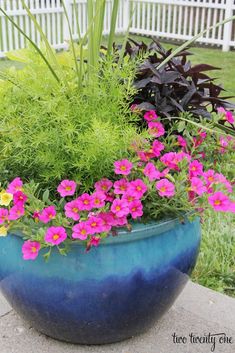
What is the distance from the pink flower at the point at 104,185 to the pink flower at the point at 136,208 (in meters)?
0.10

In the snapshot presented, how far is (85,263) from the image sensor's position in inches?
62.8

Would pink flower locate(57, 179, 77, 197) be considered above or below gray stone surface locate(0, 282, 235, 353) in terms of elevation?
above

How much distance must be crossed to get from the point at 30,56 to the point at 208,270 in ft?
4.11

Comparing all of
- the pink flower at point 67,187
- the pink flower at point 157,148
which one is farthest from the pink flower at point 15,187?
the pink flower at point 157,148

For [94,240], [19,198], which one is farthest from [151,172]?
[19,198]

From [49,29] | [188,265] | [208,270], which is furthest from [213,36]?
[188,265]

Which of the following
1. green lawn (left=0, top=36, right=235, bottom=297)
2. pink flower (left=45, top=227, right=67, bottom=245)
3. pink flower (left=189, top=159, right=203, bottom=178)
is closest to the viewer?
pink flower (left=45, top=227, right=67, bottom=245)

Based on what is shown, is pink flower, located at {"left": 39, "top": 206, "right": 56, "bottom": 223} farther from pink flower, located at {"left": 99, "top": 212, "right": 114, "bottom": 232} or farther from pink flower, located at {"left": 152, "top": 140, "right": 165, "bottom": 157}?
pink flower, located at {"left": 152, "top": 140, "right": 165, "bottom": 157}

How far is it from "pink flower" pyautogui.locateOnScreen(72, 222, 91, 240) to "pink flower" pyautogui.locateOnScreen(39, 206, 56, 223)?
79 millimetres

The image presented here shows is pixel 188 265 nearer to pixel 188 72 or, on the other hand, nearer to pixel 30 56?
pixel 188 72

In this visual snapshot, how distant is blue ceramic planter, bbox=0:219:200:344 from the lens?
1.60 meters

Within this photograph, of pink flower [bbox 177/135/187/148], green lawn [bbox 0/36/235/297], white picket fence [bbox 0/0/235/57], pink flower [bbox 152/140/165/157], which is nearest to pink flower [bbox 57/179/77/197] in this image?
pink flower [bbox 152/140/165/157]

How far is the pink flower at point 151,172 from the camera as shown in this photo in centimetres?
161

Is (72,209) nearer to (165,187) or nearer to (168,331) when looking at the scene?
(165,187)
